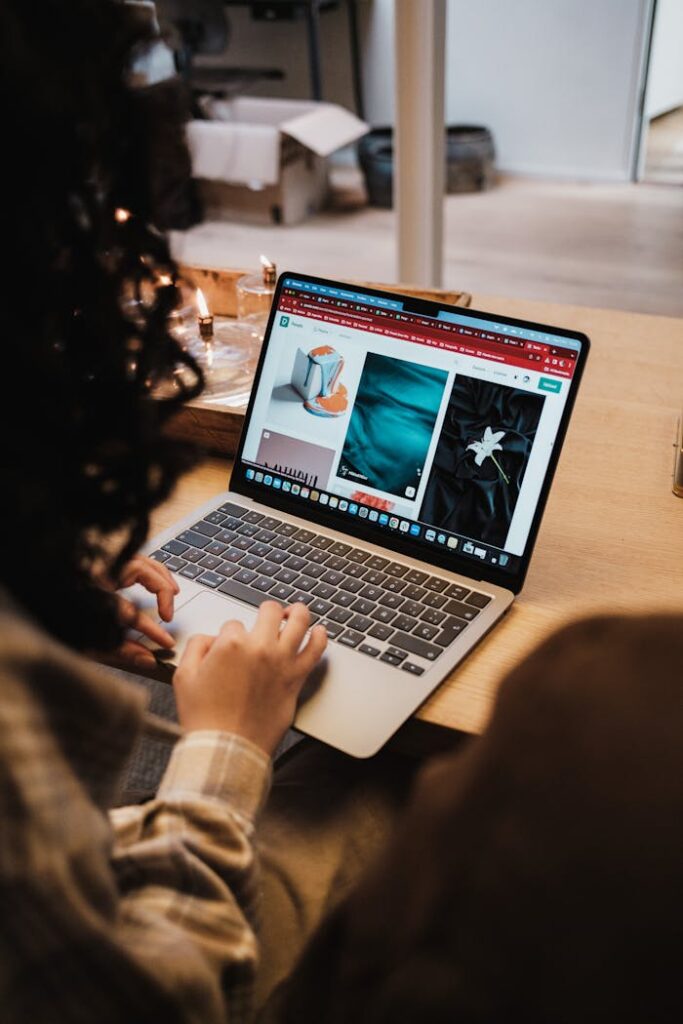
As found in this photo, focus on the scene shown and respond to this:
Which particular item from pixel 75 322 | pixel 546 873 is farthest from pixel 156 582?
pixel 546 873

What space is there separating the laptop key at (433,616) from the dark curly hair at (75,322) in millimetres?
286

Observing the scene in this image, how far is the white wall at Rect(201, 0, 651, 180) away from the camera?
3.68m

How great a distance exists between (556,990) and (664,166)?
4201 mm

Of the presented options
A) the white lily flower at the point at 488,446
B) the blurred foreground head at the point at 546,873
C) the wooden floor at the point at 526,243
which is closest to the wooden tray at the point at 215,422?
the white lily flower at the point at 488,446

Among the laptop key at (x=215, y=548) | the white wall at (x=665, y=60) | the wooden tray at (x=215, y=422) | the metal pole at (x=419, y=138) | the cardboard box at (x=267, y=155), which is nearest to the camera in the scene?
the laptop key at (x=215, y=548)

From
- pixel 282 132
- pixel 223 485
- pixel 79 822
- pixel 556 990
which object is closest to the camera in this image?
pixel 556 990

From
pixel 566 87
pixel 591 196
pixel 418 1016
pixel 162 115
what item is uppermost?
pixel 162 115

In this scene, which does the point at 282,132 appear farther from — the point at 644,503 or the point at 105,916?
the point at 105,916

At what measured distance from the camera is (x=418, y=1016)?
285mm

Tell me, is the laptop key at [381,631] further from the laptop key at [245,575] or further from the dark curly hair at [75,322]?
the dark curly hair at [75,322]

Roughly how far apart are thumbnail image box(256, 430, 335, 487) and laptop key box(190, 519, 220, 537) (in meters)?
0.08

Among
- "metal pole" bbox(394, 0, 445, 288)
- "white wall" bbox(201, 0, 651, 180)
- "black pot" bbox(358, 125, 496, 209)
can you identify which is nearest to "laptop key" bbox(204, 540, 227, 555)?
"metal pole" bbox(394, 0, 445, 288)

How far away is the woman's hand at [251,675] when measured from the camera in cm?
70

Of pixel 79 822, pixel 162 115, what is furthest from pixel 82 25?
pixel 79 822
